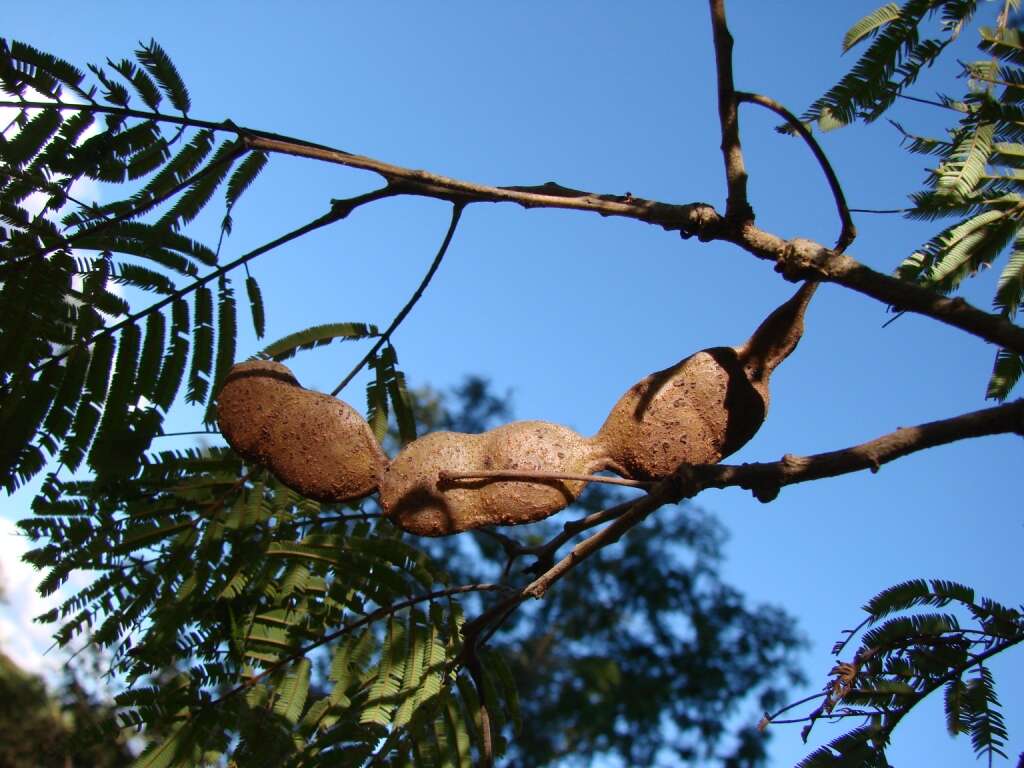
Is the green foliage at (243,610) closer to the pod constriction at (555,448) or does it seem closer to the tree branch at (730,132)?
the pod constriction at (555,448)


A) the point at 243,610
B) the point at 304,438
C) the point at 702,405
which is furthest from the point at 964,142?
the point at 243,610

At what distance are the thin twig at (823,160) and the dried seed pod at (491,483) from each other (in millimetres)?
791

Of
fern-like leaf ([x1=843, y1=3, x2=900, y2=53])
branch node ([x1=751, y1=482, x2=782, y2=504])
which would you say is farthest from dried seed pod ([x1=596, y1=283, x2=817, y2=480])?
fern-like leaf ([x1=843, y1=3, x2=900, y2=53])

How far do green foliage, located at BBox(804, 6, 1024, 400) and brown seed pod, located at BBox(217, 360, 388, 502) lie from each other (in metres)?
1.44

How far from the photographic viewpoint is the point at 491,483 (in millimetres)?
2340

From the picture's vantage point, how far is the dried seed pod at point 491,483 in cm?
233

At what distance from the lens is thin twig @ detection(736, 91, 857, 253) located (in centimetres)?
228

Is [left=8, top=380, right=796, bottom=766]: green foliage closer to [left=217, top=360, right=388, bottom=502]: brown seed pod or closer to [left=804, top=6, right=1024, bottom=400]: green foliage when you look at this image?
[left=217, top=360, right=388, bottom=502]: brown seed pod

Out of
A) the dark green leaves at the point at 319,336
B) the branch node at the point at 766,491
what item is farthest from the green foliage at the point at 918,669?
the dark green leaves at the point at 319,336

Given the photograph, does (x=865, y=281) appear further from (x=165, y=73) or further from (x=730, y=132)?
(x=165, y=73)

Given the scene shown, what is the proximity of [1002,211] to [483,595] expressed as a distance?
12823 millimetres

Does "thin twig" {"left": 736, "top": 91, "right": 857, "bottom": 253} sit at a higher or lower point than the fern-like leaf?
lower

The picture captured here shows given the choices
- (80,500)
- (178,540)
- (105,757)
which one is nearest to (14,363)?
(80,500)

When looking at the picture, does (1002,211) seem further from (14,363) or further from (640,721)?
(640,721)
